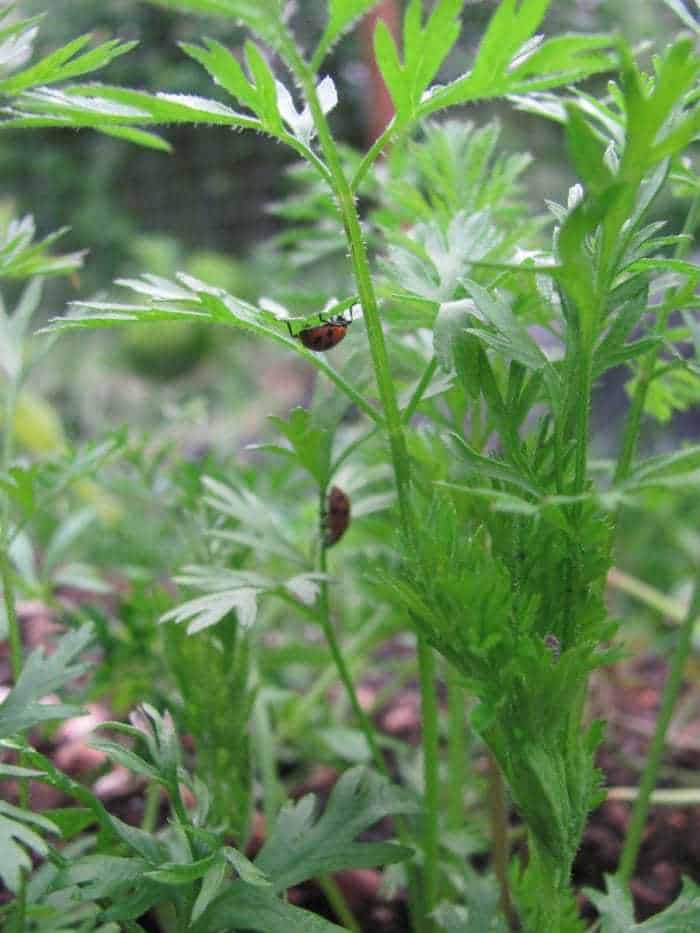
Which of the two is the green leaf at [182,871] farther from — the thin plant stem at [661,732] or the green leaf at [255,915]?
the thin plant stem at [661,732]

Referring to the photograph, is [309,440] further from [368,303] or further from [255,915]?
[255,915]

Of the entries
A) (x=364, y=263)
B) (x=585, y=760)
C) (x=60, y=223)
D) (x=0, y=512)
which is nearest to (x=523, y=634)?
(x=585, y=760)

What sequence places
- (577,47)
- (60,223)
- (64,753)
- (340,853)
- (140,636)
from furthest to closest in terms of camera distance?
(60,223), (64,753), (140,636), (340,853), (577,47)

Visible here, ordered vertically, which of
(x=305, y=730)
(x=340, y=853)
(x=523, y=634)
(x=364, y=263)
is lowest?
(x=305, y=730)

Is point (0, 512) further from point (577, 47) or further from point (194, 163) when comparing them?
point (194, 163)

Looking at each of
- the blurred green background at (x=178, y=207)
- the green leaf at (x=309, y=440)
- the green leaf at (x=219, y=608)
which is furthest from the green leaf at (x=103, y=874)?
the blurred green background at (x=178, y=207)

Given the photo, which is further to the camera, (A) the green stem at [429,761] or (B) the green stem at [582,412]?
(A) the green stem at [429,761]

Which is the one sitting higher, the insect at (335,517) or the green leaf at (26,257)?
the green leaf at (26,257)
